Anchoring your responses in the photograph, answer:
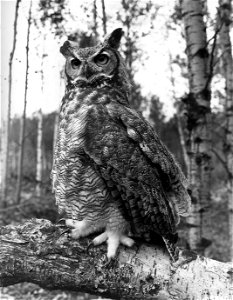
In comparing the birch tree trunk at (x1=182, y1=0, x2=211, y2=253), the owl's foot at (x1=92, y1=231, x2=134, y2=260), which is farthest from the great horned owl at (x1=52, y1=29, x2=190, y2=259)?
the birch tree trunk at (x1=182, y1=0, x2=211, y2=253)

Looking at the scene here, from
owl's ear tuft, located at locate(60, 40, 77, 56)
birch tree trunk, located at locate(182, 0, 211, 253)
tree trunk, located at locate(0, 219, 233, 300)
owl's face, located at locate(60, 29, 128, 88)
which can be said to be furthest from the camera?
birch tree trunk, located at locate(182, 0, 211, 253)

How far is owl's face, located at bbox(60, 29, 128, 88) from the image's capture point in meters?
1.66

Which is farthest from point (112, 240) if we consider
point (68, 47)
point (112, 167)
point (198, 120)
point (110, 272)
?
point (198, 120)

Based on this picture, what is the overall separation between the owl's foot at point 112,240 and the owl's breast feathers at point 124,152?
3.5 inches

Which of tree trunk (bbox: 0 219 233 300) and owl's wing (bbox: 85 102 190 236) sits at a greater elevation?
owl's wing (bbox: 85 102 190 236)

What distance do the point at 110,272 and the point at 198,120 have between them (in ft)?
4.51

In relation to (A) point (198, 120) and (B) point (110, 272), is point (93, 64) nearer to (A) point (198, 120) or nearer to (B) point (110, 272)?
(B) point (110, 272)

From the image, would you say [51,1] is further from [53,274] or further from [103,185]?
[53,274]

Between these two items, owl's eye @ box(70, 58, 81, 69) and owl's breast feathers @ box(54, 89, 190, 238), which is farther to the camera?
owl's eye @ box(70, 58, 81, 69)

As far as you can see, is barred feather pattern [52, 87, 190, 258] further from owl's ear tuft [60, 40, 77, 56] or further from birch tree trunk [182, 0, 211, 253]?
birch tree trunk [182, 0, 211, 253]

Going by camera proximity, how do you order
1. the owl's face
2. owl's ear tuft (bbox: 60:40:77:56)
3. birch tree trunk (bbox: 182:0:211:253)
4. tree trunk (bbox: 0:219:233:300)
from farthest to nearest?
birch tree trunk (bbox: 182:0:211:253) < owl's ear tuft (bbox: 60:40:77:56) < the owl's face < tree trunk (bbox: 0:219:233:300)

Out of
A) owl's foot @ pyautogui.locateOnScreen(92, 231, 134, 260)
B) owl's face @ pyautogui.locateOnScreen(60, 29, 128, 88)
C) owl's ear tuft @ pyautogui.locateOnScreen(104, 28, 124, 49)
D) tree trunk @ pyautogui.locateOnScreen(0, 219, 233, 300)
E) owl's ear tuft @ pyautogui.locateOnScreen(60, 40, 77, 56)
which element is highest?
owl's ear tuft @ pyautogui.locateOnScreen(104, 28, 124, 49)

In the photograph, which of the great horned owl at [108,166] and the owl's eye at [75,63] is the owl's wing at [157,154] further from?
the owl's eye at [75,63]

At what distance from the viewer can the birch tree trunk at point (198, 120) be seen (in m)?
2.52
